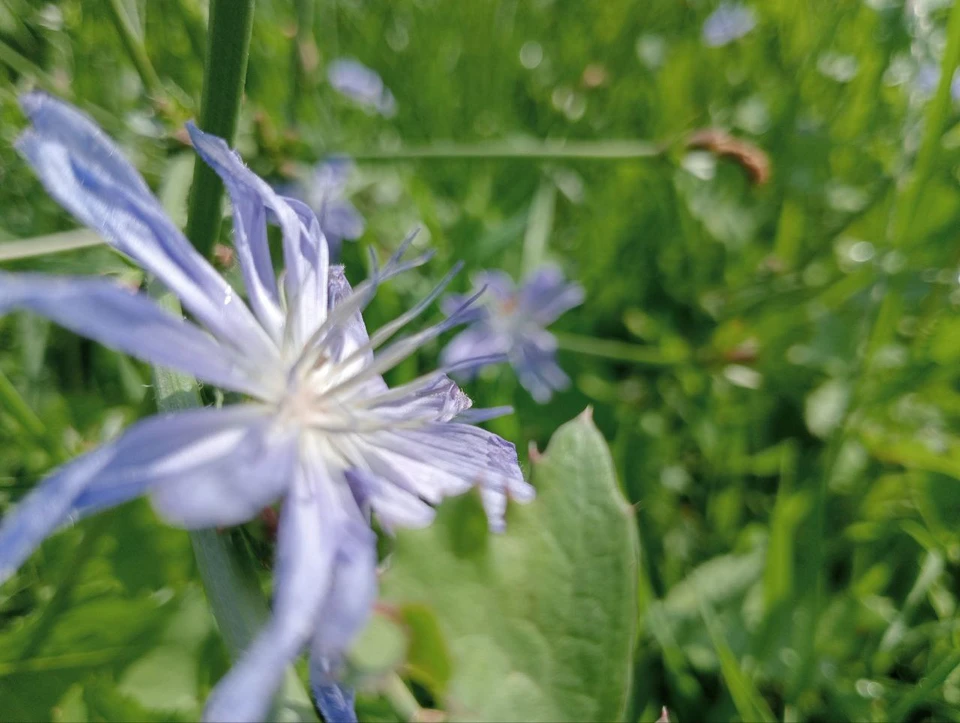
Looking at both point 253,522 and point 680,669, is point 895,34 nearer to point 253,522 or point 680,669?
point 680,669

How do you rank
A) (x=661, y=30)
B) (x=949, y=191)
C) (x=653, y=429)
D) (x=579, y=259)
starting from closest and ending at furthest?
(x=653, y=429)
(x=949, y=191)
(x=579, y=259)
(x=661, y=30)

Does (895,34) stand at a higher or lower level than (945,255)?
higher

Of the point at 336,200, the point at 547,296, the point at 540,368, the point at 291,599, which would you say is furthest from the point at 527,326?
the point at 291,599

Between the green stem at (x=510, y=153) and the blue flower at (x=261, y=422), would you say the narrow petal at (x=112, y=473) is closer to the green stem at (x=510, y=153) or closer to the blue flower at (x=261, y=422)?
the blue flower at (x=261, y=422)

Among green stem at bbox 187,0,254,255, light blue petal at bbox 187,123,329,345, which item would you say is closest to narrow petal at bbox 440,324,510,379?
green stem at bbox 187,0,254,255

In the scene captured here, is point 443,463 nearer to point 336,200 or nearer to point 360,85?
point 336,200

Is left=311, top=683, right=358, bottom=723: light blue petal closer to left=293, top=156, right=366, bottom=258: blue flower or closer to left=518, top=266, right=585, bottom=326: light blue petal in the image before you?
left=293, top=156, right=366, bottom=258: blue flower

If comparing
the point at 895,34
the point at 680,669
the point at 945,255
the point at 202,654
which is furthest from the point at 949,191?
the point at 202,654
